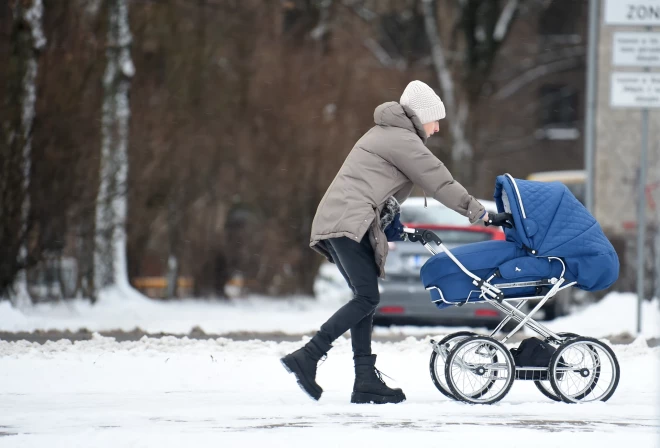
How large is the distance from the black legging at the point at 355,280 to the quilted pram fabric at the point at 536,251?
1.15 feet

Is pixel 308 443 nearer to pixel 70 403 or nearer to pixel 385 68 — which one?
pixel 70 403

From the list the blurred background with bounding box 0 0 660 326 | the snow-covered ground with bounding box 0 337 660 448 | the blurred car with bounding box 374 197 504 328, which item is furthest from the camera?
the blurred background with bounding box 0 0 660 326

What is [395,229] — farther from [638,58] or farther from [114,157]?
[114,157]

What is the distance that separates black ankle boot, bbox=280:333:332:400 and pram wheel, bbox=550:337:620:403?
1.39 meters

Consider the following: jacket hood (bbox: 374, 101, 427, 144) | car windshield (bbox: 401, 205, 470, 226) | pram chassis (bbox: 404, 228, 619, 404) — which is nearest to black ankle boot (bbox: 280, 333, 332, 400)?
pram chassis (bbox: 404, 228, 619, 404)

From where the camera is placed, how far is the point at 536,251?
6.80 metres

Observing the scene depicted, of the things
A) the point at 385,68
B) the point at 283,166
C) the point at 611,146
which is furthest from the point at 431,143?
the point at 283,166

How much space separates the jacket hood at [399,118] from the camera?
271 inches

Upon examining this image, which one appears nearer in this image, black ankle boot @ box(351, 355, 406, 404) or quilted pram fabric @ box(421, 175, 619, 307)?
quilted pram fabric @ box(421, 175, 619, 307)

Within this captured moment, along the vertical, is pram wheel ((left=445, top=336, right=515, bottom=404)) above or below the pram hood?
below

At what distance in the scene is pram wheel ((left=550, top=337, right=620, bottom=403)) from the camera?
703cm

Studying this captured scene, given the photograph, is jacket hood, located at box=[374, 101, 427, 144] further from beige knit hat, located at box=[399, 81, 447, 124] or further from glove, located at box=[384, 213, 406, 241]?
glove, located at box=[384, 213, 406, 241]

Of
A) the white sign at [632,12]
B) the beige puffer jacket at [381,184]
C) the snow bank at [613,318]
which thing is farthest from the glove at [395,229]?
the white sign at [632,12]

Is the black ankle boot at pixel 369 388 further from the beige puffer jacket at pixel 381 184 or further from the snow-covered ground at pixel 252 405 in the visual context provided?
the beige puffer jacket at pixel 381 184
